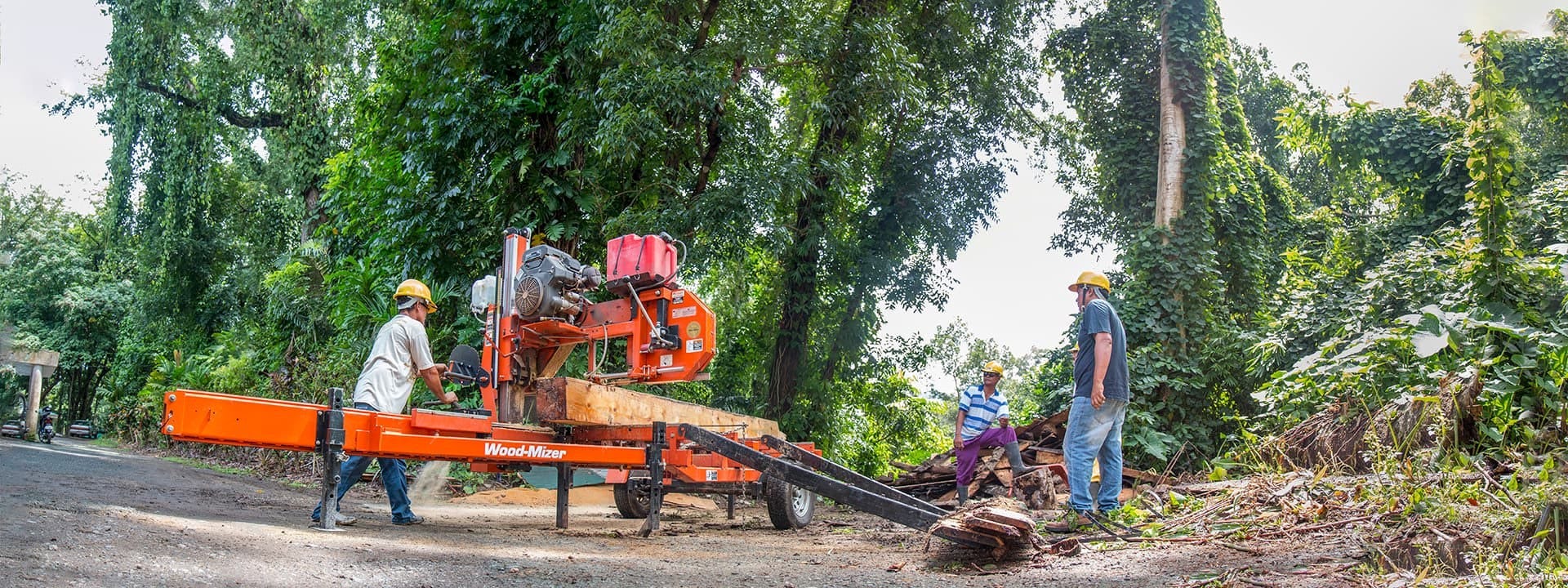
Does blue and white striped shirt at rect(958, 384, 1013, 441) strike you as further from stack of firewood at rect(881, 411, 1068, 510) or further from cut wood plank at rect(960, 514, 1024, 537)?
cut wood plank at rect(960, 514, 1024, 537)

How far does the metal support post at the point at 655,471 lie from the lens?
7262 mm

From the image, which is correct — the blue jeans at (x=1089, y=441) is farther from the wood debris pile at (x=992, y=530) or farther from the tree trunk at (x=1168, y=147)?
the tree trunk at (x=1168, y=147)

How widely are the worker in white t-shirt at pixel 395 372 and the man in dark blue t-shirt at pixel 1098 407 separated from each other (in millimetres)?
4287

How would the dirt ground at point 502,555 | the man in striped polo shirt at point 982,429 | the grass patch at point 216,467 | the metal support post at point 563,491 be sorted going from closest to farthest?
the dirt ground at point 502,555 → the metal support post at point 563,491 → the man in striped polo shirt at point 982,429 → the grass patch at point 216,467

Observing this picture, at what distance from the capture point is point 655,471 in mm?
7293

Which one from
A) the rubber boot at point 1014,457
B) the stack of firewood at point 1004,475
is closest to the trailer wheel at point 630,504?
the stack of firewood at point 1004,475

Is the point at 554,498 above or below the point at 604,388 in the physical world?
below

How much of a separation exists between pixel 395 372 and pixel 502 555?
6.30 ft

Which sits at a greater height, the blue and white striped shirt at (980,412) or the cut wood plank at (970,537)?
the blue and white striped shirt at (980,412)

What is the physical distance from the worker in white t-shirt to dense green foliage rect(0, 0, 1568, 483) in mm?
5525

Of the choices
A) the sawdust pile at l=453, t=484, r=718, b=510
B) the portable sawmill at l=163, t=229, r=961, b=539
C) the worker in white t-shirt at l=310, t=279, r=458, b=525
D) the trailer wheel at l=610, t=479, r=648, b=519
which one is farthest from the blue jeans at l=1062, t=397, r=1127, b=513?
the sawdust pile at l=453, t=484, r=718, b=510

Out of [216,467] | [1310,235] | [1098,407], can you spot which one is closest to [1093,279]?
[1098,407]

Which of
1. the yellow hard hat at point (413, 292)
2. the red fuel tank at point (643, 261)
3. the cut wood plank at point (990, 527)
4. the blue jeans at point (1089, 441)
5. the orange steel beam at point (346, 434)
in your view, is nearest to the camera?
the orange steel beam at point (346, 434)

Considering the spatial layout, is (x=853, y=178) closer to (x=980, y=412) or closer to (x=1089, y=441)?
(x=980, y=412)
